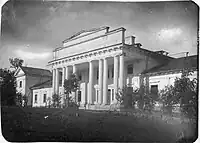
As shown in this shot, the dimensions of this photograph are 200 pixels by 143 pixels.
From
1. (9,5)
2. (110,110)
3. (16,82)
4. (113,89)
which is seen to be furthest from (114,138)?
(9,5)

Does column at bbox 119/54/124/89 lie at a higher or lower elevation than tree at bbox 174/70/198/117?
higher

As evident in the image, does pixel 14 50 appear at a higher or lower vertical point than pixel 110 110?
higher

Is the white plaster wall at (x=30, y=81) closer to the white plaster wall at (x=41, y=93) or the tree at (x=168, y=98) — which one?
the white plaster wall at (x=41, y=93)

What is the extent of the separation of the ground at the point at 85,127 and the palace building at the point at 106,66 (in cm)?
23

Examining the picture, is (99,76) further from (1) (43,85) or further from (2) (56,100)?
(1) (43,85)

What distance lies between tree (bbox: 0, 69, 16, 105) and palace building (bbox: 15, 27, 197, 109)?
29 cm

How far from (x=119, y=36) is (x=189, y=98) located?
1.28 meters

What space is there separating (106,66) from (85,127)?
886 millimetres

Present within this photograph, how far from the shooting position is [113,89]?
3.82 metres

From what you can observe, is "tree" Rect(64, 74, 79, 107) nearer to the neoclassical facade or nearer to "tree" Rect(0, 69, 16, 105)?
the neoclassical facade

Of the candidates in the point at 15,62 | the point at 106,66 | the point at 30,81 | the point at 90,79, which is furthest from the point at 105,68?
the point at 15,62

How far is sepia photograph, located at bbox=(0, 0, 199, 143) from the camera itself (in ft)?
12.2

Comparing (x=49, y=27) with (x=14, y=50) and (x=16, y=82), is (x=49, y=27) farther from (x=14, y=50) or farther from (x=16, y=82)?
(x=16, y=82)

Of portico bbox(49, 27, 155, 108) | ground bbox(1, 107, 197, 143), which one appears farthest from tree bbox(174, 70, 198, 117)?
portico bbox(49, 27, 155, 108)
